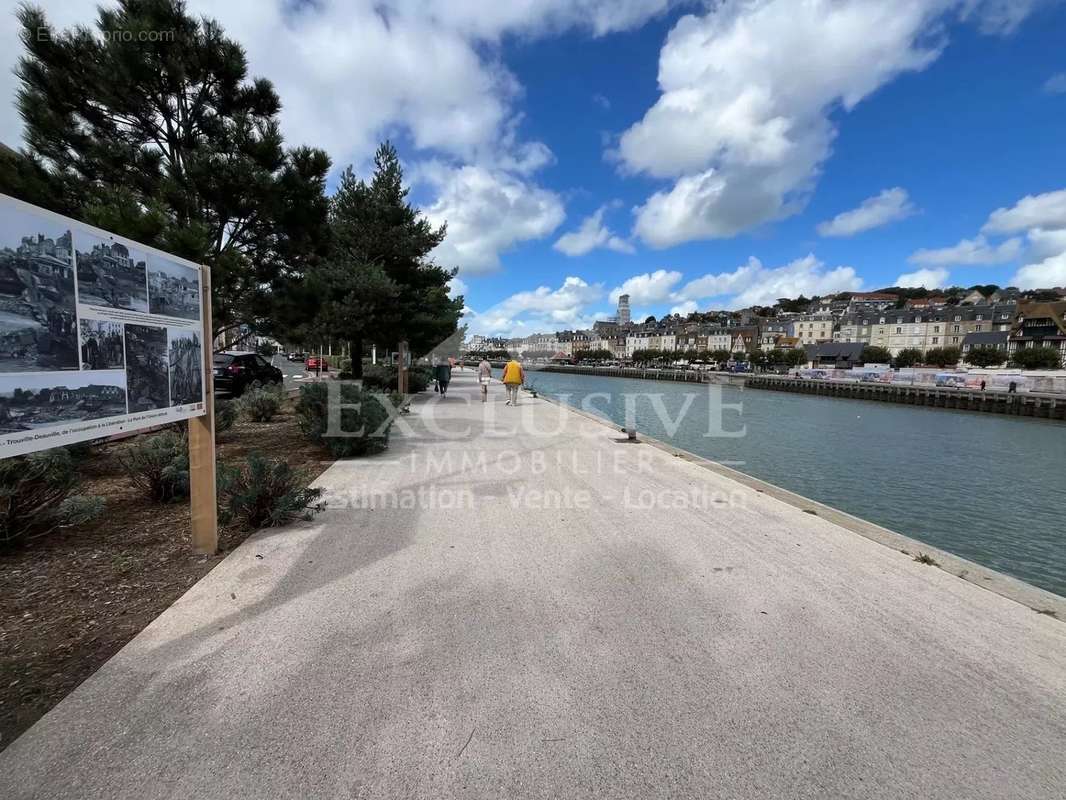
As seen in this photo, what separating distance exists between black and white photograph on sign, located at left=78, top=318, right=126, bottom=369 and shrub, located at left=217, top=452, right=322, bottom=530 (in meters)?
2.08

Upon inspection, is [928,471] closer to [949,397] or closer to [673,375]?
[949,397]

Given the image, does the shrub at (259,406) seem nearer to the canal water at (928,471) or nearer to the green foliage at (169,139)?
the green foliage at (169,139)

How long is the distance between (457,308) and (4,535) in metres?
26.6

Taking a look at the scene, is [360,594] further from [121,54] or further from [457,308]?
[457,308]

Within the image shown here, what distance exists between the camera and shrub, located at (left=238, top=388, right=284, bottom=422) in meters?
10.8

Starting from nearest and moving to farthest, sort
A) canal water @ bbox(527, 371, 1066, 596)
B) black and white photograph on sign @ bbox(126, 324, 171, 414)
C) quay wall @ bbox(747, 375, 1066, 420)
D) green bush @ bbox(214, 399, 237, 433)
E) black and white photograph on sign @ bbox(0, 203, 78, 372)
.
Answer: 1. black and white photograph on sign @ bbox(0, 203, 78, 372)
2. black and white photograph on sign @ bbox(126, 324, 171, 414)
3. green bush @ bbox(214, 399, 237, 433)
4. canal water @ bbox(527, 371, 1066, 596)
5. quay wall @ bbox(747, 375, 1066, 420)

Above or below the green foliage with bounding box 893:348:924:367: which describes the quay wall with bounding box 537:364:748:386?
below

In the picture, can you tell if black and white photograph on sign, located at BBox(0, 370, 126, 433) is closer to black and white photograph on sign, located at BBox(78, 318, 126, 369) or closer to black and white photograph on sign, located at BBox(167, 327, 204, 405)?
black and white photograph on sign, located at BBox(78, 318, 126, 369)

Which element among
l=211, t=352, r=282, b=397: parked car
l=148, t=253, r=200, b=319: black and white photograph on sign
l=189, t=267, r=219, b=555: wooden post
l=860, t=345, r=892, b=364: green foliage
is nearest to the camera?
l=148, t=253, r=200, b=319: black and white photograph on sign

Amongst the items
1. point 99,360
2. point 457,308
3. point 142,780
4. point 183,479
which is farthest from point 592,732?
point 457,308

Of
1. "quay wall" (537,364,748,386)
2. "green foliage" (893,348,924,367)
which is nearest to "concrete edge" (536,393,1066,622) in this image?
"quay wall" (537,364,748,386)

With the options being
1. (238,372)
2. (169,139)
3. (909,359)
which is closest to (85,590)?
(169,139)

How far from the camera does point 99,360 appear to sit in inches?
106

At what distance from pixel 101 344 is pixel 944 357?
110m
